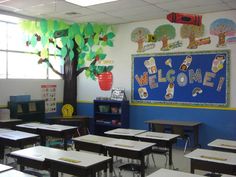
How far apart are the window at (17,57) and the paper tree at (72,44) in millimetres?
241

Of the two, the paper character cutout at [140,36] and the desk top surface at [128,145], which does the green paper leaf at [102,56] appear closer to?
the paper character cutout at [140,36]

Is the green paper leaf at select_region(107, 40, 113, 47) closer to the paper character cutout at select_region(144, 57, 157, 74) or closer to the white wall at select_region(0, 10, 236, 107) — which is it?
the white wall at select_region(0, 10, 236, 107)

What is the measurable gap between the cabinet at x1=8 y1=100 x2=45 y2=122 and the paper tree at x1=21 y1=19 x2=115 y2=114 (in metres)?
1.00

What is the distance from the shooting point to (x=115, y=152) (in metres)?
3.99

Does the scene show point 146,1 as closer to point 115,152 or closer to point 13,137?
point 115,152

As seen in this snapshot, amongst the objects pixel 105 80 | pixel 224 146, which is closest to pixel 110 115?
pixel 105 80

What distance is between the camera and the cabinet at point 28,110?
680cm

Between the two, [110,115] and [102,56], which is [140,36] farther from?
[110,115]

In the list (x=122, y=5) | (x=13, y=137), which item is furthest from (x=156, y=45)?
(x=13, y=137)

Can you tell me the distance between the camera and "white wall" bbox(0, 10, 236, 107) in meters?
6.39

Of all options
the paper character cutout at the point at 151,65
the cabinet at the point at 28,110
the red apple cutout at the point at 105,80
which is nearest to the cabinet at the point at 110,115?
the red apple cutout at the point at 105,80

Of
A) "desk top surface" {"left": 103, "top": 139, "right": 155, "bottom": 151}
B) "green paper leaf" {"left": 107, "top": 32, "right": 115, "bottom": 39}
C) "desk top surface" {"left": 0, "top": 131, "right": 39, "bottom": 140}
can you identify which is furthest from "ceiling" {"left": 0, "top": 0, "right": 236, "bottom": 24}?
"desk top surface" {"left": 103, "top": 139, "right": 155, "bottom": 151}

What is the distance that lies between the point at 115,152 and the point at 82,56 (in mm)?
4632

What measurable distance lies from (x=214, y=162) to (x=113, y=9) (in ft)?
13.3
